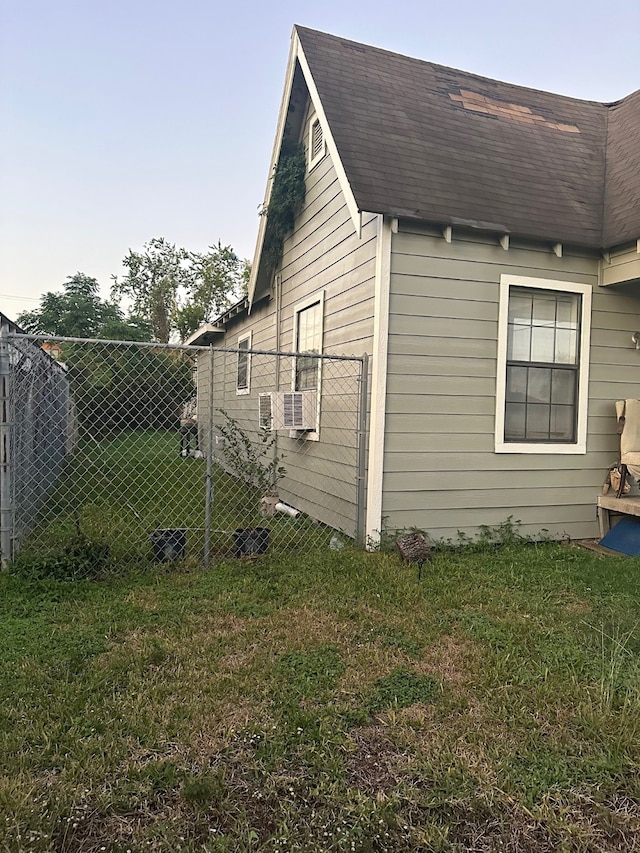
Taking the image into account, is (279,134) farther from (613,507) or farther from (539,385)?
(613,507)

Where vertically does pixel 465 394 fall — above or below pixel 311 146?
below

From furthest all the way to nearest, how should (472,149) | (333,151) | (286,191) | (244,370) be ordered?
(244,370)
(286,191)
(472,149)
(333,151)

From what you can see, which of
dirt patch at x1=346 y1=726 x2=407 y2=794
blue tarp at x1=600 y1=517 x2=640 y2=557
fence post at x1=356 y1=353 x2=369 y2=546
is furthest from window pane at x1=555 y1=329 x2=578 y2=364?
dirt patch at x1=346 y1=726 x2=407 y2=794

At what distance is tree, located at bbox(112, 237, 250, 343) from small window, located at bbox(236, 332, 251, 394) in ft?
78.6

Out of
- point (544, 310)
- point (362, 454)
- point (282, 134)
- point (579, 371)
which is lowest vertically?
point (362, 454)

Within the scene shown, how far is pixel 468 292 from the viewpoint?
5082 millimetres

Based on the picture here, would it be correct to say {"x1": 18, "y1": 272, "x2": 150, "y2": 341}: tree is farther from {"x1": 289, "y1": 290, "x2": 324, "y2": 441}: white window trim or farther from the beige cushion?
the beige cushion

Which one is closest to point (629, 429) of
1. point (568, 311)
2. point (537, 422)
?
point (537, 422)

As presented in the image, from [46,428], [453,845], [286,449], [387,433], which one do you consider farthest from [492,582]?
[46,428]

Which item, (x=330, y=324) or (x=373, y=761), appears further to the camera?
(x=330, y=324)

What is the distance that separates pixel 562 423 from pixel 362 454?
2133 millimetres

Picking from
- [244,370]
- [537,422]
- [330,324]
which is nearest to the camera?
[537,422]

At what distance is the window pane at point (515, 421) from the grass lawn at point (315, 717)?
5.80 ft

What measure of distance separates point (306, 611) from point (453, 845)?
1.91 meters
